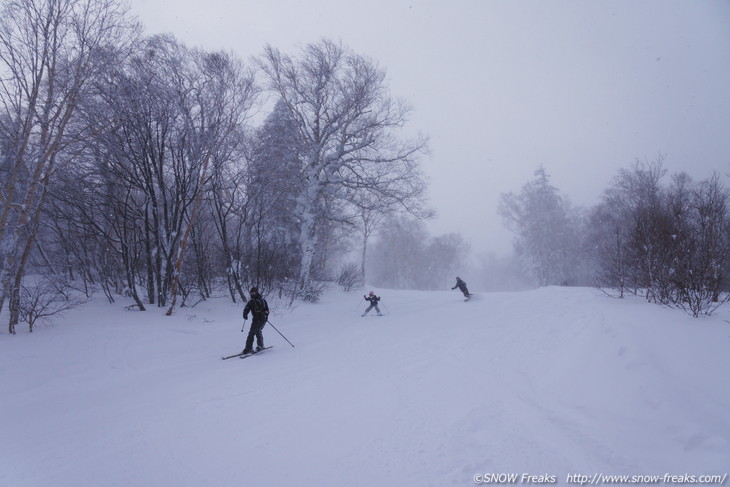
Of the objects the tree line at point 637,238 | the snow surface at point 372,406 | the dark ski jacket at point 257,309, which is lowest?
the snow surface at point 372,406

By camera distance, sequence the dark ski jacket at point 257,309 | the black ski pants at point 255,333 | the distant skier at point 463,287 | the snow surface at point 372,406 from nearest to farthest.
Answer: the snow surface at point 372,406 → the black ski pants at point 255,333 → the dark ski jacket at point 257,309 → the distant skier at point 463,287

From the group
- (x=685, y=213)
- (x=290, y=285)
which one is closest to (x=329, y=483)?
(x=290, y=285)

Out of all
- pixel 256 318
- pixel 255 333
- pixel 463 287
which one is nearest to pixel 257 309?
pixel 256 318

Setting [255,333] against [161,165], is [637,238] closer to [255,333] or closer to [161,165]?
[255,333]

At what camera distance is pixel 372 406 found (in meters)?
4.63

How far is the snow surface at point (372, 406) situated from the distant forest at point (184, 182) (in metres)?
2.74

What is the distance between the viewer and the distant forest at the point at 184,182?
27.7 ft

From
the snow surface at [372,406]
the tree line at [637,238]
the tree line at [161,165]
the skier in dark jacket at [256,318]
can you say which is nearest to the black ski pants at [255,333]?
the skier in dark jacket at [256,318]

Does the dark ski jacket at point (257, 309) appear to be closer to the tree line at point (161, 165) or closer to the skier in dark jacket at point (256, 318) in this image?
the skier in dark jacket at point (256, 318)

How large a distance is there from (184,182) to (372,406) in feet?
37.2

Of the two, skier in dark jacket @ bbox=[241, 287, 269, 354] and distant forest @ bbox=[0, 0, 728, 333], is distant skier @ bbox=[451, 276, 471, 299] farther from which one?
skier in dark jacket @ bbox=[241, 287, 269, 354]

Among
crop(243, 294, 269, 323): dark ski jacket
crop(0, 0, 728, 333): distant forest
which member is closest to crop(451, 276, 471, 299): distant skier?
crop(0, 0, 728, 333): distant forest

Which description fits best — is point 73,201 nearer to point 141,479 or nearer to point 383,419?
point 141,479

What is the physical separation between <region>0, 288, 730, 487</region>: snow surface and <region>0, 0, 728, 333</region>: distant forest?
8.99 feet
